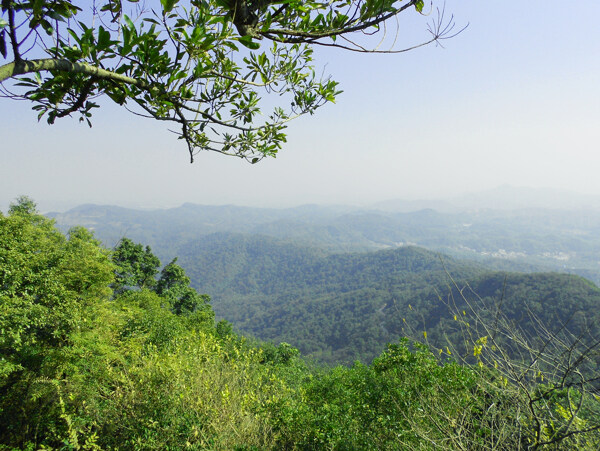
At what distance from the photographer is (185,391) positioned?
4230 mm

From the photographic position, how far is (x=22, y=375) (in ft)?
22.0

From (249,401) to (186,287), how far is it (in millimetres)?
18261

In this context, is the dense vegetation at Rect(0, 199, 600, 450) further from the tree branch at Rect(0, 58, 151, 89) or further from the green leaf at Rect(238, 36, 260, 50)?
the tree branch at Rect(0, 58, 151, 89)

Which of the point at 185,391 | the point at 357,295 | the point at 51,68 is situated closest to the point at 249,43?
the point at 51,68

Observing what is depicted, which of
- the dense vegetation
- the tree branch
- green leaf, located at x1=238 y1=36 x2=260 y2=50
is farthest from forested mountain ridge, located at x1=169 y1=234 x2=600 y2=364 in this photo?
the tree branch

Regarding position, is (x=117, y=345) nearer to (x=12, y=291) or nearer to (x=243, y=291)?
(x=12, y=291)

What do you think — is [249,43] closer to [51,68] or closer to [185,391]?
[51,68]

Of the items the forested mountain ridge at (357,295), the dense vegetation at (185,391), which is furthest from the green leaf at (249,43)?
the forested mountain ridge at (357,295)

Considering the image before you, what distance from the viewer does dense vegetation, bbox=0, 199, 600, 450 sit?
134 inches

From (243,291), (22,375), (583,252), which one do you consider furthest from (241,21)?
(583,252)

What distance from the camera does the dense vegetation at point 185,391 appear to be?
3.40m

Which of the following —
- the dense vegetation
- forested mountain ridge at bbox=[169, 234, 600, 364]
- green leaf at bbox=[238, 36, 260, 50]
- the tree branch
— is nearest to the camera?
the tree branch

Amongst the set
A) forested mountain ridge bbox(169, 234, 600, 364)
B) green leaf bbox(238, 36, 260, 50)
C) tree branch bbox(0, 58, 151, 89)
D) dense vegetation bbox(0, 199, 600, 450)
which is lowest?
forested mountain ridge bbox(169, 234, 600, 364)

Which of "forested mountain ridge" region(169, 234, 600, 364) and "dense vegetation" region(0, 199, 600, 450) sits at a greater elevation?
"dense vegetation" region(0, 199, 600, 450)
